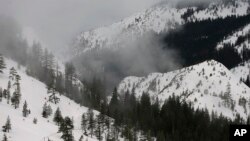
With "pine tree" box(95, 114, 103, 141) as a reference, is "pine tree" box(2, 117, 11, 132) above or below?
below

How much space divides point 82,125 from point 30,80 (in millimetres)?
35856

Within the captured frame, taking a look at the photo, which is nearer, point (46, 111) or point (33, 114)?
point (33, 114)

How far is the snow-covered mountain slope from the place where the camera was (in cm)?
10219

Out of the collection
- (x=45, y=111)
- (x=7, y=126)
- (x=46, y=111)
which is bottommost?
(x=7, y=126)

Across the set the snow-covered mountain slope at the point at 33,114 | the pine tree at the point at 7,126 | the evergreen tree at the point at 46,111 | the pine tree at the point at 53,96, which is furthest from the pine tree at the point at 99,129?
the pine tree at the point at 7,126

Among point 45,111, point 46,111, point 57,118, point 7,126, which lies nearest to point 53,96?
point 46,111

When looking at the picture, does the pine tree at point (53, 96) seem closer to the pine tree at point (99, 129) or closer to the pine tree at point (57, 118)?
the pine tree at point (57, 118)

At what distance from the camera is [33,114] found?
135250mm

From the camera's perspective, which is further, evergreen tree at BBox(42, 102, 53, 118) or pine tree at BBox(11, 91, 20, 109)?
evergreen tree at BBox(42, 102, 53, 118)

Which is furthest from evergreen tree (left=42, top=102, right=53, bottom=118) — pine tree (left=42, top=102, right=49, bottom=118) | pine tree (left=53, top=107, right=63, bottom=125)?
pine tree (left=53, top=107, right=63, bottom=125)

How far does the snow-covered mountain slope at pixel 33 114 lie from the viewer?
102m

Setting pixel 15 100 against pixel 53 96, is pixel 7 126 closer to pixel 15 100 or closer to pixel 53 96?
pixel 15 100

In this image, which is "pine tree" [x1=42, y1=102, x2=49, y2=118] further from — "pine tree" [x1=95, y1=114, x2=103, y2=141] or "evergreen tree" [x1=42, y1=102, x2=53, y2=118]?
"pine tree" [x1=95, y1=114, x2=103, y2=141]

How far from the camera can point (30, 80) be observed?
563 feet
